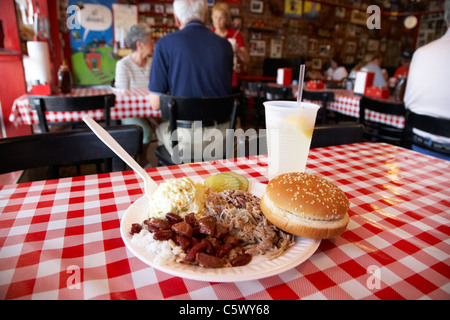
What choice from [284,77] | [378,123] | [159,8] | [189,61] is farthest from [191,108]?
[159,8]

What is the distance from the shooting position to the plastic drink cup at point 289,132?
0.86 m

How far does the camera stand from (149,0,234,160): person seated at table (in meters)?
2.30

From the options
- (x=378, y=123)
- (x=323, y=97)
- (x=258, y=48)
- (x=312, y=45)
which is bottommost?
(x=378, y=123)

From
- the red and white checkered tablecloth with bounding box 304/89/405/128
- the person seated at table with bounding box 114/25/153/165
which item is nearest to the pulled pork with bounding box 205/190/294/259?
the red and white checkered tablecloth with bounding box 304/89/405/128

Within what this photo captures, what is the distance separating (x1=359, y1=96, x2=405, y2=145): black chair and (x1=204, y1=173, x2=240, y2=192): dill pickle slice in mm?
2453

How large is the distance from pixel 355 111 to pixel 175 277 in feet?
11.3

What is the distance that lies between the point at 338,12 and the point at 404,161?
9.80 metres

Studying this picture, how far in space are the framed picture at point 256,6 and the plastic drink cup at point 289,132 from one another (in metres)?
8.27

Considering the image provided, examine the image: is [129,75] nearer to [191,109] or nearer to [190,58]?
[190,58]

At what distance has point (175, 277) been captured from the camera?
0.55 meters

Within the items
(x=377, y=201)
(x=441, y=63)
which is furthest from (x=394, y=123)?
(x=377, y=201)

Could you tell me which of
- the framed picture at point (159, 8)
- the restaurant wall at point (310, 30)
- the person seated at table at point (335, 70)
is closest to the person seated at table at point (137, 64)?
the framed picture at point (159, 8)

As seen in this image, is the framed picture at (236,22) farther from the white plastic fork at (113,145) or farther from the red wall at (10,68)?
the white plastic fork at (113,145)

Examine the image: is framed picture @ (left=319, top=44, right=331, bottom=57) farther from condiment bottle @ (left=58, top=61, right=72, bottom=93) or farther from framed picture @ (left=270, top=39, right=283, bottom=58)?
condiment bottle @ (left=58, top=61, right=72, bottom=93)
